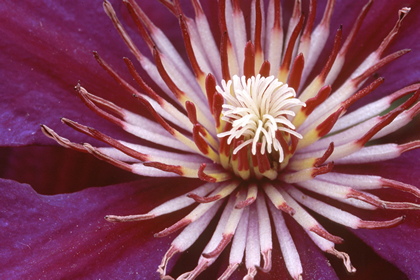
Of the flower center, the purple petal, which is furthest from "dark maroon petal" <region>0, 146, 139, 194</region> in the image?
the purple petal

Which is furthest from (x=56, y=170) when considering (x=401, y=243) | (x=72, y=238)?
(x=401, y=243)

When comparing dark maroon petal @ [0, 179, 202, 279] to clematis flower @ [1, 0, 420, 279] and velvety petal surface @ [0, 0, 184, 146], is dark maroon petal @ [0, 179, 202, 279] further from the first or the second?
velvety petal surface @ [0, 0, 184, 146]

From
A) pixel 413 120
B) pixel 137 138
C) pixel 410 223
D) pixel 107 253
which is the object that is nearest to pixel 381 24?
pixel 413 120

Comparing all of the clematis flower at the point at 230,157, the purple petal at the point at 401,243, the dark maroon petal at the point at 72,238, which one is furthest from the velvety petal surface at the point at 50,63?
the purple petal at the point at 401,243

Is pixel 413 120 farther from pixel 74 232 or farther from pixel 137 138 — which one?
pixel 74 232

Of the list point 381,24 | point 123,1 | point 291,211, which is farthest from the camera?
point 381,24

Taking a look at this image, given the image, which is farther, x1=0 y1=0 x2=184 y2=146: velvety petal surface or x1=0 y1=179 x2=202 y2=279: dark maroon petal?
x1=0 y1=0 x2=184 y2=146: velvety petal surface

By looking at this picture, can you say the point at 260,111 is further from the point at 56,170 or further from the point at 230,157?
the point at 56,170
